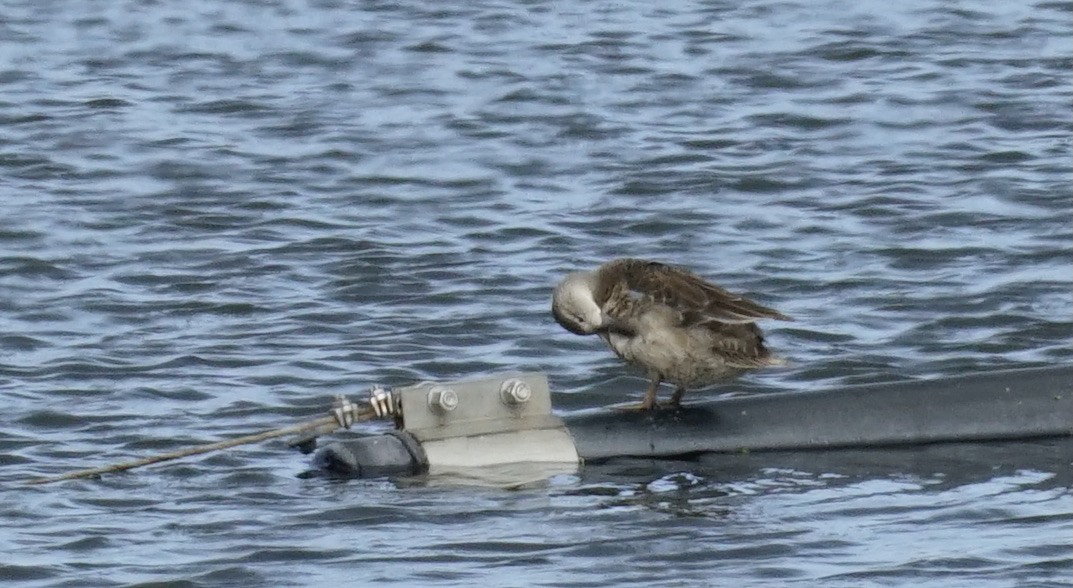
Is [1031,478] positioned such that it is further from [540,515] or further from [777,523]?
[540,515]

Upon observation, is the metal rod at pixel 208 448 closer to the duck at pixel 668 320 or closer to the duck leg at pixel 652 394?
the duck at pixel 668 320

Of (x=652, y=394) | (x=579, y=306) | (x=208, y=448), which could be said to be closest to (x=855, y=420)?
Result: (x=652, y=394)

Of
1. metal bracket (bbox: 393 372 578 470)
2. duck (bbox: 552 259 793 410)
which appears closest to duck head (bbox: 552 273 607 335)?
duck (bbox: 552 259 793 410)

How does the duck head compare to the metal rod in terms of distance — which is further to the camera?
the duck head

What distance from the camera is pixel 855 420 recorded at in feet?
24.1

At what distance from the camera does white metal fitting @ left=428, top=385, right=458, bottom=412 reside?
23.4 feet

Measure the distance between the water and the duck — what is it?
324 millimetres

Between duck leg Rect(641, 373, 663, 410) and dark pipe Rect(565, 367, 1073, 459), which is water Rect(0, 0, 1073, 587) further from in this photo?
duck leg Rect(641, 373, 663, 410)

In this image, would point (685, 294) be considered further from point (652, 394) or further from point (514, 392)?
point (514, 392)

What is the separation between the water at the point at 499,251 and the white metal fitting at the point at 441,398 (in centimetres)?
26

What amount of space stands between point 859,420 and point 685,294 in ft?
2.30

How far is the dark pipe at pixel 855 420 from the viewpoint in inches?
288

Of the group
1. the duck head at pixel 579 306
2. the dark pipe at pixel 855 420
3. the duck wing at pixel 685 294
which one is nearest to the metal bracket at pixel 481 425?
the dark pipe at pixel 855 420

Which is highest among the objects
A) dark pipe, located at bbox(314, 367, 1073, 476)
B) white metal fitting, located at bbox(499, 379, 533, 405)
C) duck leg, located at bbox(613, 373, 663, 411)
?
white metal fitting, located at bbox(499, 379, 533, 405)
